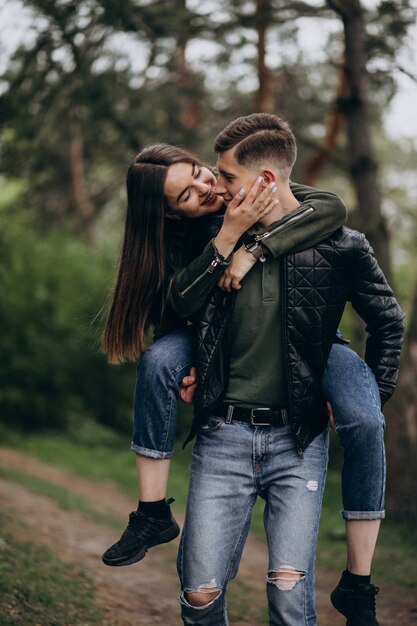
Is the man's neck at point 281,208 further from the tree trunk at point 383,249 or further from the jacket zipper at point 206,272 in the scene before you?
the tree trunk at point 383,249

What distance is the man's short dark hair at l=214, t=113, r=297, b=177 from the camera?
128 inches

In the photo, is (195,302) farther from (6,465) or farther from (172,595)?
(6,465)

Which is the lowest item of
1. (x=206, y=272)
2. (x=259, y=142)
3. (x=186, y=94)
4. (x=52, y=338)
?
(x=52, y=338)

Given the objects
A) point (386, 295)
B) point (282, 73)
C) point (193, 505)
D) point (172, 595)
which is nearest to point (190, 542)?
point (193, 505)

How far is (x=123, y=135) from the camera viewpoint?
10375mm

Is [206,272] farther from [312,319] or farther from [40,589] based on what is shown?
[40,589]

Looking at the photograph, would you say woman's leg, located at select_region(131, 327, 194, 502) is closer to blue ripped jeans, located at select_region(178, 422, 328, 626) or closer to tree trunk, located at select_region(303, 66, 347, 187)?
blue ripped jeans, located at select_region(178, 422, 328, 626)

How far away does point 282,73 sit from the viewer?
42.6ft

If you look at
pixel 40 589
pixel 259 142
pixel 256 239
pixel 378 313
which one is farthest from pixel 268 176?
pixel 40 589

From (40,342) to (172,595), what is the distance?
813 centimetres

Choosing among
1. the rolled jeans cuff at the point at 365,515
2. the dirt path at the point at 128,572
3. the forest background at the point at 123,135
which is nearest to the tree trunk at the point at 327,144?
the forest background at the point at 123,135

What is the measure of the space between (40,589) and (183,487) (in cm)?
567

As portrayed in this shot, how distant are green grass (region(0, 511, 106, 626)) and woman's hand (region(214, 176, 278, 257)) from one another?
242cm

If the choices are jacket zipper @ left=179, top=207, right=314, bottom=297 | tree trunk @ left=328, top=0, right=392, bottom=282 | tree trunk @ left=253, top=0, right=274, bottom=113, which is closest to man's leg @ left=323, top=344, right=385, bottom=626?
jacket zipper @ left=179, top=207, right=314, bottom=297
